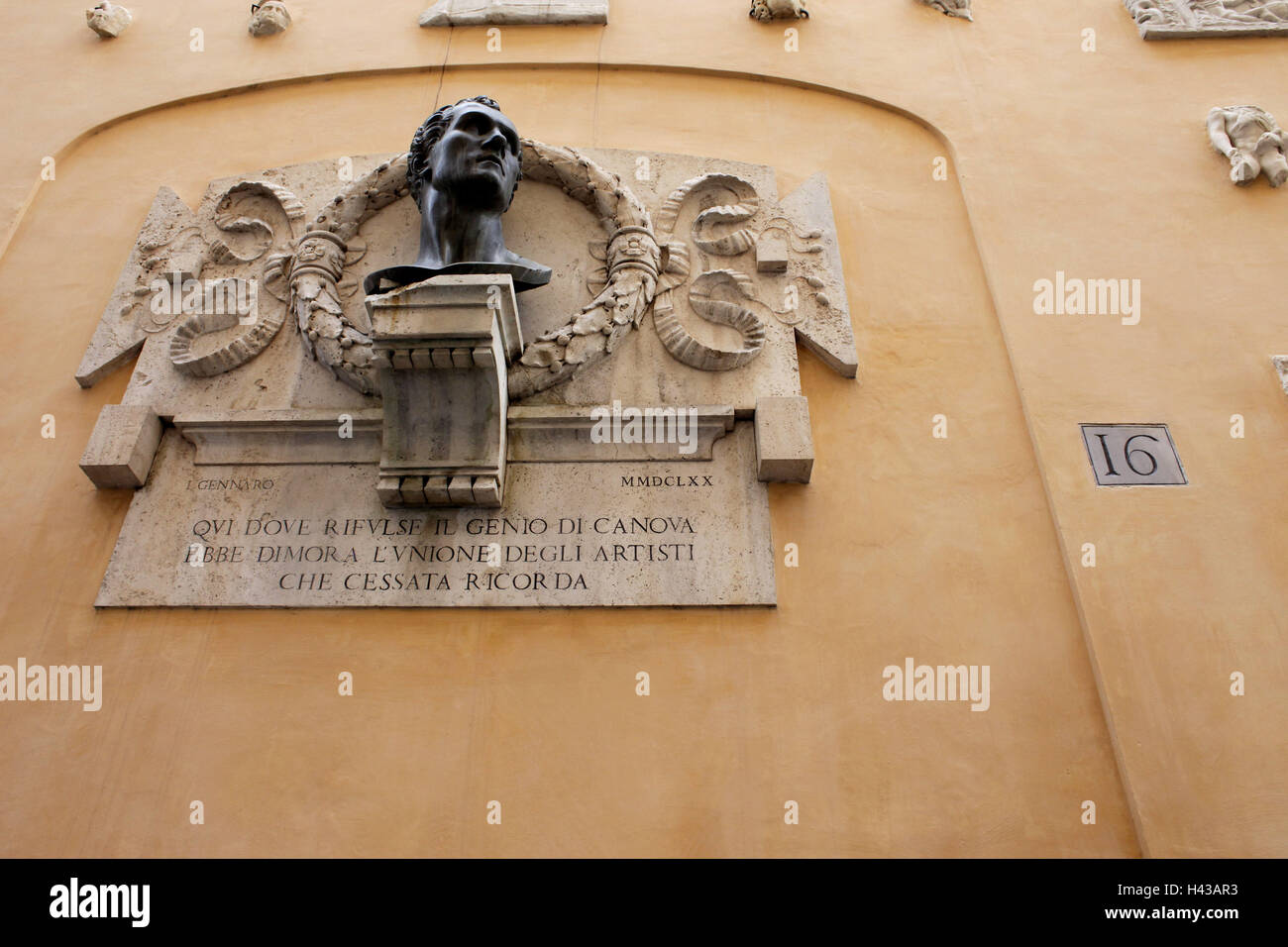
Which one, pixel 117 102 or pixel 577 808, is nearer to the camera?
pixel 577 808

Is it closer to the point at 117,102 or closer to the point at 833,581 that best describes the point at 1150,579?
the point at 833,581

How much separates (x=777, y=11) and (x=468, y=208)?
3143 millimetres

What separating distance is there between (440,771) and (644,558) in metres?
1.13

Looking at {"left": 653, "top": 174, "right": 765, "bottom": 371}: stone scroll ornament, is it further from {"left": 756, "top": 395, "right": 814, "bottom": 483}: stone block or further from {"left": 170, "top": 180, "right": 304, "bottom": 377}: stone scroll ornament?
{"left": 170, "top": 180, "right": 304, "bottom": 377}: stone scroll ornament

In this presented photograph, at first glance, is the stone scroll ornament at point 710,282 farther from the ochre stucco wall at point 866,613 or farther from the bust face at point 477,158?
the bust face at point 477,158

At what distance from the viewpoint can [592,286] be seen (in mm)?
4781

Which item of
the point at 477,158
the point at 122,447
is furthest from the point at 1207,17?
the point at 122,447

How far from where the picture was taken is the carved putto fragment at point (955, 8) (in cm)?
640

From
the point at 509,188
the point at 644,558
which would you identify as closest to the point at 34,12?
the point at 509,188

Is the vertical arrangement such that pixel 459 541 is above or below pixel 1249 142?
below

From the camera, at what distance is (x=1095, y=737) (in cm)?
358

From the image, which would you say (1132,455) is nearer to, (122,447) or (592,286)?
(592,286)

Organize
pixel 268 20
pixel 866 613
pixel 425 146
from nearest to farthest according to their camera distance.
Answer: pixel 866 613, pixel 425 146, pixel 268 20

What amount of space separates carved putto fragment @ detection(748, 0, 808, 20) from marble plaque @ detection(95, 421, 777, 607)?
3.68 m
